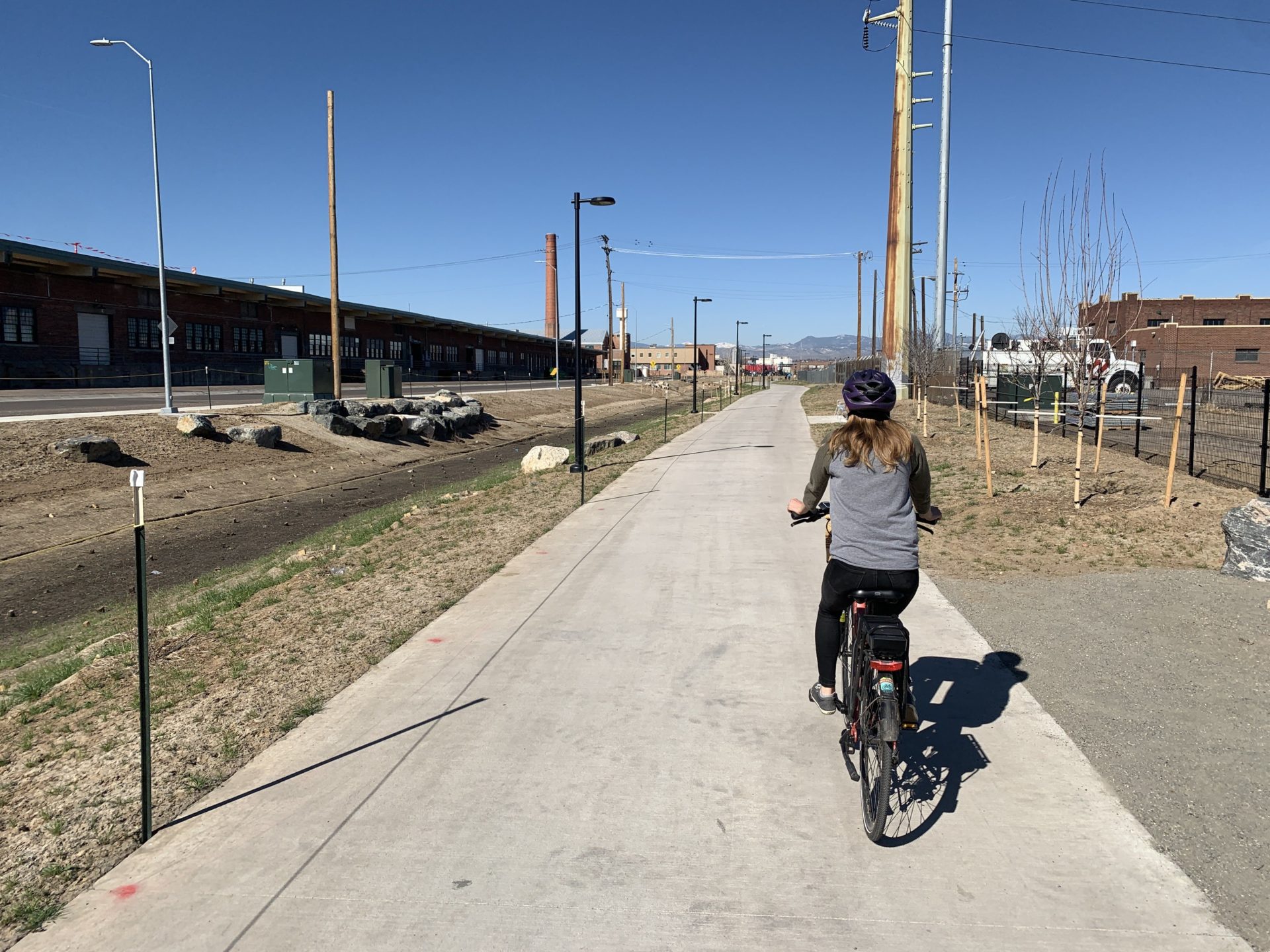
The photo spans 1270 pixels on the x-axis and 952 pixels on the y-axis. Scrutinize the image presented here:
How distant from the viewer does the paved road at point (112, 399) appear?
24453 millimetres

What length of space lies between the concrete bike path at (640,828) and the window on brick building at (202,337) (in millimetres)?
44478

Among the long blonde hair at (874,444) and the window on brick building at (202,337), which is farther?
the window on brick building at (202,337)

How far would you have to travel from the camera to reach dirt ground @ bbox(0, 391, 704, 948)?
3.82 meters

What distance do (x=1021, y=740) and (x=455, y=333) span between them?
252 ft

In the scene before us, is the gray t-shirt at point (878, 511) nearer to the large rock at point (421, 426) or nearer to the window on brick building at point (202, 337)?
the large rock at point (421, 426)

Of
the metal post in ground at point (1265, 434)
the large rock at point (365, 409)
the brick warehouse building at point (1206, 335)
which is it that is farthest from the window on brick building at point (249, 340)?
the brick warehouse building at point (1206, 335)

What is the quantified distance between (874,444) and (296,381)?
28853mm

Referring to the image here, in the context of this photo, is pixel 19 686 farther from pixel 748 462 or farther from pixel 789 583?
pixel 748 462

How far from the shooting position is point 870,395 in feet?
13.4

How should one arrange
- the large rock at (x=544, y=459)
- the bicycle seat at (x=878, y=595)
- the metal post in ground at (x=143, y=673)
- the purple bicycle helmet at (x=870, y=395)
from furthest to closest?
the large rock at (x=544, y=459) → the purple bicycle helmet at (x=870, y=395) → the bicycle seat at (x=878, y=595) → the metal post in ground at (x=143, y=673)

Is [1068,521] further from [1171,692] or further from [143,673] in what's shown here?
[143,673]

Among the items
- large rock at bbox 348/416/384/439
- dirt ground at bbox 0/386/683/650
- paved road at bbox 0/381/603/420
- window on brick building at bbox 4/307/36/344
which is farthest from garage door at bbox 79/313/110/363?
large rock at bbox 348/416/384/439

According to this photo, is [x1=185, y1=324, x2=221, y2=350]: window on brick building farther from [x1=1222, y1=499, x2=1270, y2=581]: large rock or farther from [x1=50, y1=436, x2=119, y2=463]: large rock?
[x1=1222, y1=499, x2=1270, y2=581]: large rock

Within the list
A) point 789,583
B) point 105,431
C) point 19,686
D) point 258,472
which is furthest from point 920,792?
point 105,431
